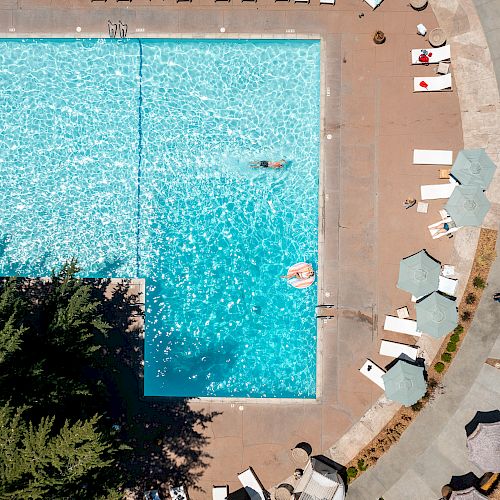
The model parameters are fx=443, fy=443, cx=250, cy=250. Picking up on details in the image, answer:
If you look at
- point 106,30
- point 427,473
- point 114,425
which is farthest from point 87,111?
point 427,473

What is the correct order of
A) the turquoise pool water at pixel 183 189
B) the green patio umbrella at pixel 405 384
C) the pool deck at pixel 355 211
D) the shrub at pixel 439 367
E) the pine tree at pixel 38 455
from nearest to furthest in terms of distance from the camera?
1. the pine tree at pixel 38 455
2. the green patio umbrella at pixel 405 384
3. the shrub at pixel 439 367
4. the pool deck at pixel 355 211
5. the turquoise pool water at pixel 183 189

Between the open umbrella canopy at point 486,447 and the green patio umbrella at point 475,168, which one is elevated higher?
the green patio umbrella at point 475,168

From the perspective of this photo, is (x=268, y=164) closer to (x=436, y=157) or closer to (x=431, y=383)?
(x=436, y=157)

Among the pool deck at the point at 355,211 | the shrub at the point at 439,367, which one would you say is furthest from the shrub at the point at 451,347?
the pool deck at the point at 355,211

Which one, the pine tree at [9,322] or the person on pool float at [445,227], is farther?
the person on pool float at [445,227]

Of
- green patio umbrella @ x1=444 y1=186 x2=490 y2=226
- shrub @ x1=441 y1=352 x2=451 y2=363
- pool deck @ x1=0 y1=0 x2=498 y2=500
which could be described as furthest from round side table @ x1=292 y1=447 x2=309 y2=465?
green patio umbrella @ x1=444 y1=186 x2=490 y2=226

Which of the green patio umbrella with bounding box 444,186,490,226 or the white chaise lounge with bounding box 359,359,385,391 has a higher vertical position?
the green patio umbrella with bounding box 444,186,490,226

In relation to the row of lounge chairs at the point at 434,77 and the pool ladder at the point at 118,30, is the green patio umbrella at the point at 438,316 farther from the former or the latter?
the pool ladder at the point at 118,30

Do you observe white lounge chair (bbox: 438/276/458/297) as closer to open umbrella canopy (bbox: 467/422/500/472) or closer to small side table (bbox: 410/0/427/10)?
open umbrella canopy (bbox: 467/422/500/472)

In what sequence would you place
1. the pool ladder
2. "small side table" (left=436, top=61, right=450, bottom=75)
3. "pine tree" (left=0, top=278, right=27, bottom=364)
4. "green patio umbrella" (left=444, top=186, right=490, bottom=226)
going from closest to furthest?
"pine tree" (left=0, top=278, right=27, bottom=364)
"green patio umbrella" (left=444, top=186, right=490, bottom=226)
"small side table" (left=436, top=61, right=450, bottom=75)
the pool ladder
